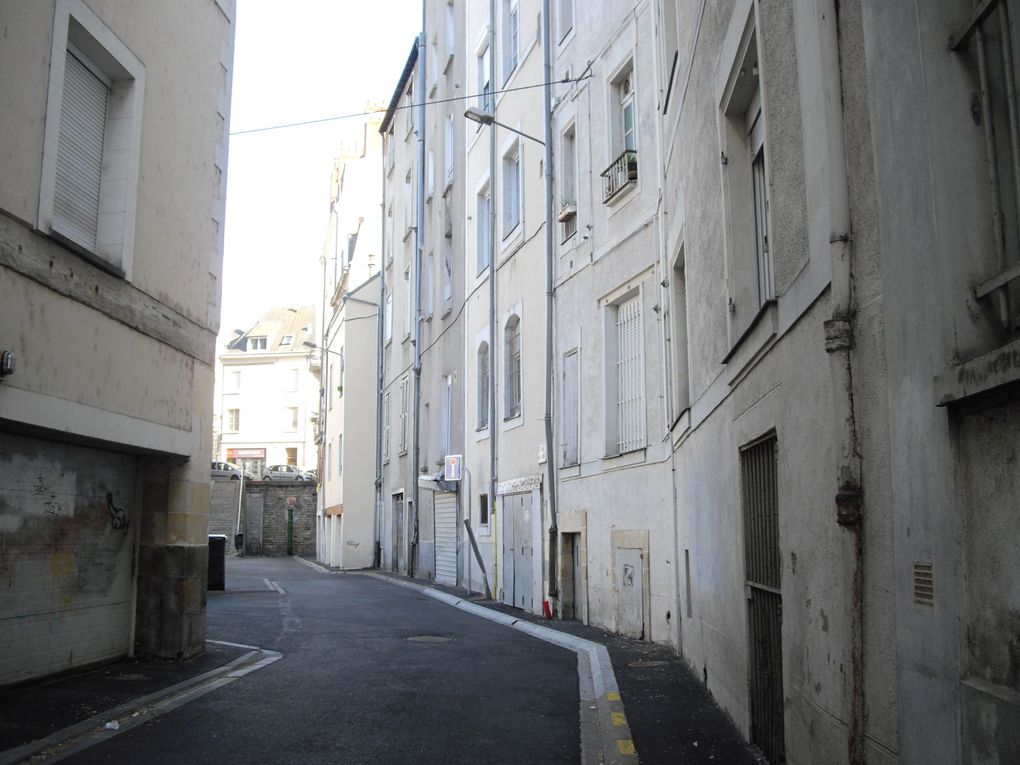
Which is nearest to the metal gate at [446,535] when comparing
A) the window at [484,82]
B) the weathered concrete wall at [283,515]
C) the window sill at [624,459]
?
the window at [484,82]

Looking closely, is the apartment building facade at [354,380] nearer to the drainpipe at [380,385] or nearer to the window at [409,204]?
the drainpipe at [380,385]

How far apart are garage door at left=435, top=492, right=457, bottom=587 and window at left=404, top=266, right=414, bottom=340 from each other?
644 centimetres

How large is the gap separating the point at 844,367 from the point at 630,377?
30.8 ft

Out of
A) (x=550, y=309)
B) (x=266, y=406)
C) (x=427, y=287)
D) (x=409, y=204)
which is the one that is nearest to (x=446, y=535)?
(x=427, y=287)

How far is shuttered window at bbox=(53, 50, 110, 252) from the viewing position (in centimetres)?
875

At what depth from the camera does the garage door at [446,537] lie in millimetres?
22797

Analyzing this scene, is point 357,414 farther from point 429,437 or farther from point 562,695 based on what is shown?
point 562,695

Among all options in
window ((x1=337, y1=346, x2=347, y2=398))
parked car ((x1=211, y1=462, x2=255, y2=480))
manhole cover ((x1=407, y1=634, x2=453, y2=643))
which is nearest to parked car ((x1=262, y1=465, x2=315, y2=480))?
parked car ((x1=211, y1=462, x2=255, y2=480))

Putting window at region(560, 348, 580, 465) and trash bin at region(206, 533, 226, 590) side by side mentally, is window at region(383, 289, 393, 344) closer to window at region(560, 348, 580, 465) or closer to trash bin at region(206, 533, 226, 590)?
trash bin at region(206, 533, 226, 590)

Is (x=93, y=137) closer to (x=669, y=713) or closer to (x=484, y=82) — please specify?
(x=669, y=713)

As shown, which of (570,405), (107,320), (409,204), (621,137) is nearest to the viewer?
(107,320)

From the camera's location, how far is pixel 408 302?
29453 millimetres

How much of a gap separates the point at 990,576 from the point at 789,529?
2217 millimetres

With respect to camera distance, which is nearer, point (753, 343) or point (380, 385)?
point (753, 343)
